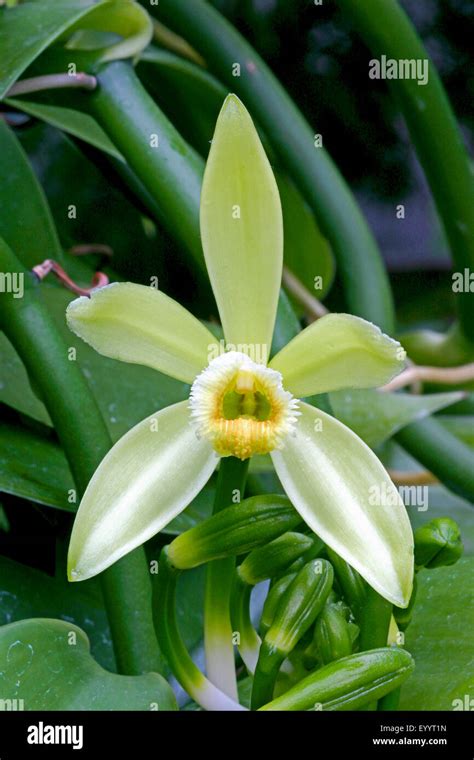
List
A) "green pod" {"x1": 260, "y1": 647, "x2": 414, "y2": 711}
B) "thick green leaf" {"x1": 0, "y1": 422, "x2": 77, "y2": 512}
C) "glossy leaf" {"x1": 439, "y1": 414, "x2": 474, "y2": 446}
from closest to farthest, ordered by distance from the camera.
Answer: "green pod" {"x1": 260, "y1": 647, "x2": 414, "y2": 711} < "thick green leaf" {"x1": 0, "y1": 422, "x2": 77, "y2": 512} < "glossy leaf" {"x1": 439, "y1": 414, "x2": 474, "y2": 446}

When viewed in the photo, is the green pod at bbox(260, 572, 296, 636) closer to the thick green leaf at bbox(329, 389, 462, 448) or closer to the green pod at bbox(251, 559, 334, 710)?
the green pod at bbox(251, 559, 334, 710)

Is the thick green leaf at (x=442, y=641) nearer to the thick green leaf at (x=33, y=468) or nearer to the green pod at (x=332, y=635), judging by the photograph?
the green pod at (x=332, y=635)

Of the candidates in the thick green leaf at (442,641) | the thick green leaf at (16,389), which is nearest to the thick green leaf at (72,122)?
the thick green leaf at (16,389)

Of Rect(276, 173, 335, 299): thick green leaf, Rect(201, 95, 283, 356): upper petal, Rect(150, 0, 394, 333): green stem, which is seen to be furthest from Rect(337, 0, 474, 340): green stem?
Rect(201, 95, 283, 356): upper petal

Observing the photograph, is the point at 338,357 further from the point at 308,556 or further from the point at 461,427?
the point at 461,427

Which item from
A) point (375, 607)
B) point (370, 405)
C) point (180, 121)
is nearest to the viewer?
point (375, 607)
